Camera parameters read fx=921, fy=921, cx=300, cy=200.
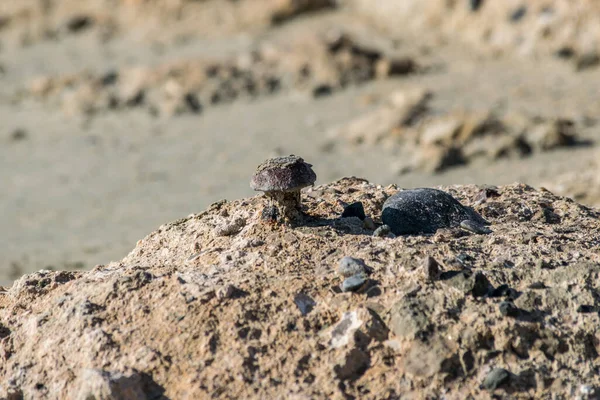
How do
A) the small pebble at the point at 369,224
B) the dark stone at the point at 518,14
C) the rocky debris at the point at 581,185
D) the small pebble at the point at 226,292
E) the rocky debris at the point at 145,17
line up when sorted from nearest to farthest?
the small pebble at the point at 226,292 → the small pebble at the point at 369,224 → the rocky debris at the point at 581,185 → the dark stone at the point at 518,14 → the rocky debris at the point at 145,17

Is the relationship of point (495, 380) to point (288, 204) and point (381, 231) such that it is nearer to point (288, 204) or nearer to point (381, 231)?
point (381, 231)

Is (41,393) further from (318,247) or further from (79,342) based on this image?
(318,247)

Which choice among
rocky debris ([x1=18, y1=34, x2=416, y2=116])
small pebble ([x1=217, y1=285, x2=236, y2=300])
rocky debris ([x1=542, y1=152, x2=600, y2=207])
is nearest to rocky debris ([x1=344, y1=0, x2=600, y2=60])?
rocky debris ([x1=18, y1=34, x2=416, y2=116])

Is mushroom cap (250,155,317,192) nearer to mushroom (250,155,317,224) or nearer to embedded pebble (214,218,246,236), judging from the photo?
mushroom (250,155,317,224)

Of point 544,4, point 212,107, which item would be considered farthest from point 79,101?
point 544,4

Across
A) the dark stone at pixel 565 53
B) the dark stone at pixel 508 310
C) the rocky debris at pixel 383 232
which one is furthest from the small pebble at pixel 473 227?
the dark stone at pixel 565 53

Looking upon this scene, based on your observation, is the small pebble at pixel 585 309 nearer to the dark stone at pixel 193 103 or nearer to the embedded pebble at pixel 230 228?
the embedded pebble at pixel 230 228
